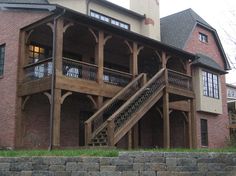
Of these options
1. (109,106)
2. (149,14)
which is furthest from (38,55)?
(149,14)

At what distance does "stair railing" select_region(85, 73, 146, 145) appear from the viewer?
15.2 metres

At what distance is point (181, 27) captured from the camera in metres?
28.4

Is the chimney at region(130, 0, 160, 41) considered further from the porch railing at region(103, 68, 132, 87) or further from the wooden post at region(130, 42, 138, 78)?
the porch railing at region(103, 68, 132, 87)

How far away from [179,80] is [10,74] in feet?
28.4

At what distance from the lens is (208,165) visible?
12070 mm

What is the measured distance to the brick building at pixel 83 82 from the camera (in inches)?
639

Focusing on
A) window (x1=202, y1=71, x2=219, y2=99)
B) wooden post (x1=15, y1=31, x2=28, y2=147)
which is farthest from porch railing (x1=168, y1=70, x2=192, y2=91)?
wooden post (x1=15, y1=31, x2=28, y2=147)

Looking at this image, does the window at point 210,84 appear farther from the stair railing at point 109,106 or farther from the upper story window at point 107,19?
the stair railing at point 109,106

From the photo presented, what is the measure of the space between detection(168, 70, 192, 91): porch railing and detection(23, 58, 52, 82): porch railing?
665 cm

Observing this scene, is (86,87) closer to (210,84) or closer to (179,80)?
(179,80)

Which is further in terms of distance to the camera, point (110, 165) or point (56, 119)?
point (56, 119)

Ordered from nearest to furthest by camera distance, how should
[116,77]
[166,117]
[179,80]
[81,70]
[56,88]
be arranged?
[56,88]
[81,70]
[166,117]
[116,77]
[179,80]

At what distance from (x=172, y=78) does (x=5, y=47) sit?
8450mm

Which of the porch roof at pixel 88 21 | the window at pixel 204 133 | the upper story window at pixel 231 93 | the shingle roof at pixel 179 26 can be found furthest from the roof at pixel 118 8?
the upper story window at pixel 231 93
